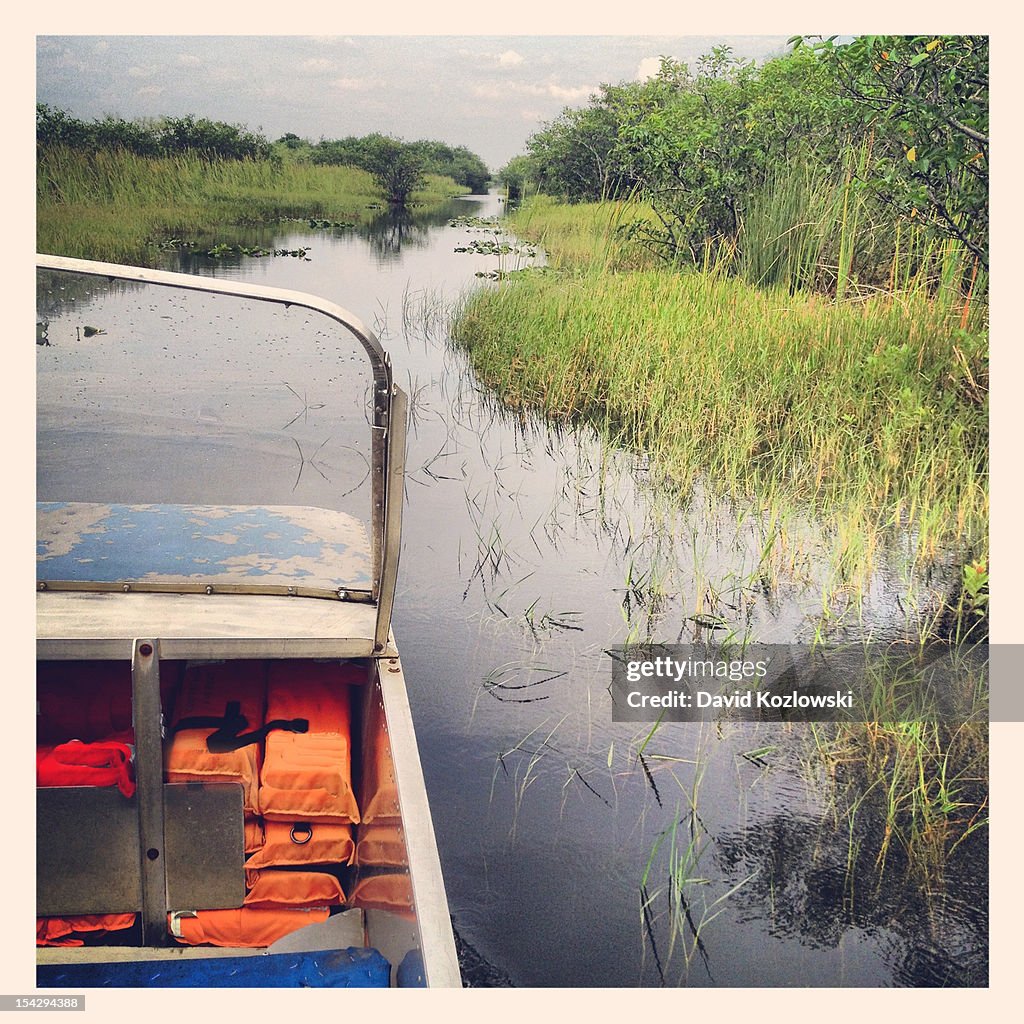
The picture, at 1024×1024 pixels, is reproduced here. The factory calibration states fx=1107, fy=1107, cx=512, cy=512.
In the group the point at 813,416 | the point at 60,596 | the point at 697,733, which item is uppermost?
the point at 813,416

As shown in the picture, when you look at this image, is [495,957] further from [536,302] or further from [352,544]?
[536,302]

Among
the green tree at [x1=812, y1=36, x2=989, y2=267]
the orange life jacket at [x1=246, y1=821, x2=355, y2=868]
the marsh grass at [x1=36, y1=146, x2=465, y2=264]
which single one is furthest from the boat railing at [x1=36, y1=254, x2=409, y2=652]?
the green tree at [x1=812, y1=36, x2=989, y2=267]

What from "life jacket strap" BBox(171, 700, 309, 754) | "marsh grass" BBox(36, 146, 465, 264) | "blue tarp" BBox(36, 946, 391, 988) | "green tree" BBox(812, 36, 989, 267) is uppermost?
"green tree" BBox(812, 36, 989, 267)

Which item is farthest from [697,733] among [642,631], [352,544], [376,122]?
[376,122]

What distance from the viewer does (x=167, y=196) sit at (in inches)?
97.7

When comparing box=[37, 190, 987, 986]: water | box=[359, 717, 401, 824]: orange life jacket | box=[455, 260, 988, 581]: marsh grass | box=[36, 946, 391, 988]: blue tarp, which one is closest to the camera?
box=[359, 717, 401, 824]: orange life jacket

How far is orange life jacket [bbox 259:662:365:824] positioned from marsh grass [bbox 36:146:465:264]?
1.07 m

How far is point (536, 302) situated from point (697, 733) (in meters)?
1.47

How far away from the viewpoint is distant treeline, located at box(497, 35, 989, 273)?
2.37m

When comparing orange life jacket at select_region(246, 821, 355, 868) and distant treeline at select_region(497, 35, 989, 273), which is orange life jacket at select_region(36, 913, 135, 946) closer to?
orange life jacket at select_region(246, 821, 355, 868)

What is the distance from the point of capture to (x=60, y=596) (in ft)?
5.41

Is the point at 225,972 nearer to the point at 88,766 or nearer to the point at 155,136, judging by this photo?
the point at 88,766

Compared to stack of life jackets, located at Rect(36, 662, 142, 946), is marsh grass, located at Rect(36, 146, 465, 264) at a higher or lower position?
higher

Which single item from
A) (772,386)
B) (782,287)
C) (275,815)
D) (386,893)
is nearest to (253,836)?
(275,815)
